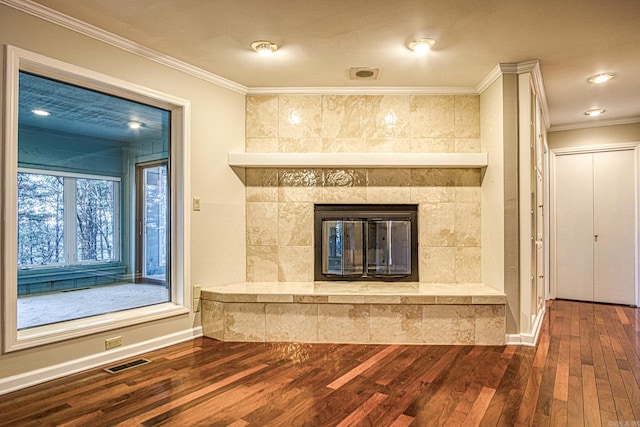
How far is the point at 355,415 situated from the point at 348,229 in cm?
217

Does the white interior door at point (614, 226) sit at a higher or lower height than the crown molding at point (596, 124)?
lower

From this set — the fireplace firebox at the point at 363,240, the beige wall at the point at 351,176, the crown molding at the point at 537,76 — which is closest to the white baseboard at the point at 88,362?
the beige wall at the point at 351,176

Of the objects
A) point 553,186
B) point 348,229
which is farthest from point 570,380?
point 553,186

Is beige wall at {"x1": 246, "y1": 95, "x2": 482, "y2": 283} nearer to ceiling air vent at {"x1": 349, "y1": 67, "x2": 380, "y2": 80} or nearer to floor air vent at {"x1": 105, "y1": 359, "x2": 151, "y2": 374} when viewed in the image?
ceiling air vent at {"x1": 349, "y1": 67, "x2": 380, "y2": 80}

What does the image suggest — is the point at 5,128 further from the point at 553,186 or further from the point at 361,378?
the point at 553,186

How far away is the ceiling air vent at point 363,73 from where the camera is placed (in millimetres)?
3562

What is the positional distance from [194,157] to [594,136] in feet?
16.4

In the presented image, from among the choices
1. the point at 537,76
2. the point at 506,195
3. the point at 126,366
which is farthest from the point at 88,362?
the point at 537,76

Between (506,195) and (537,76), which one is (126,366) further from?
(537,76)

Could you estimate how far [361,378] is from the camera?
2.68m

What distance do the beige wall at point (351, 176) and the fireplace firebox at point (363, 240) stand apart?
0.09 m

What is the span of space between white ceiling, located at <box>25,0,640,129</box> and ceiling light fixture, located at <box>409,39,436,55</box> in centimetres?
6

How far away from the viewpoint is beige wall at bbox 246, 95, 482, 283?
4.02m

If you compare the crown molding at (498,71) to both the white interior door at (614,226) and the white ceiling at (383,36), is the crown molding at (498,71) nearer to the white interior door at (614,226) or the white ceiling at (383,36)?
the white ceiling at (383,36)
